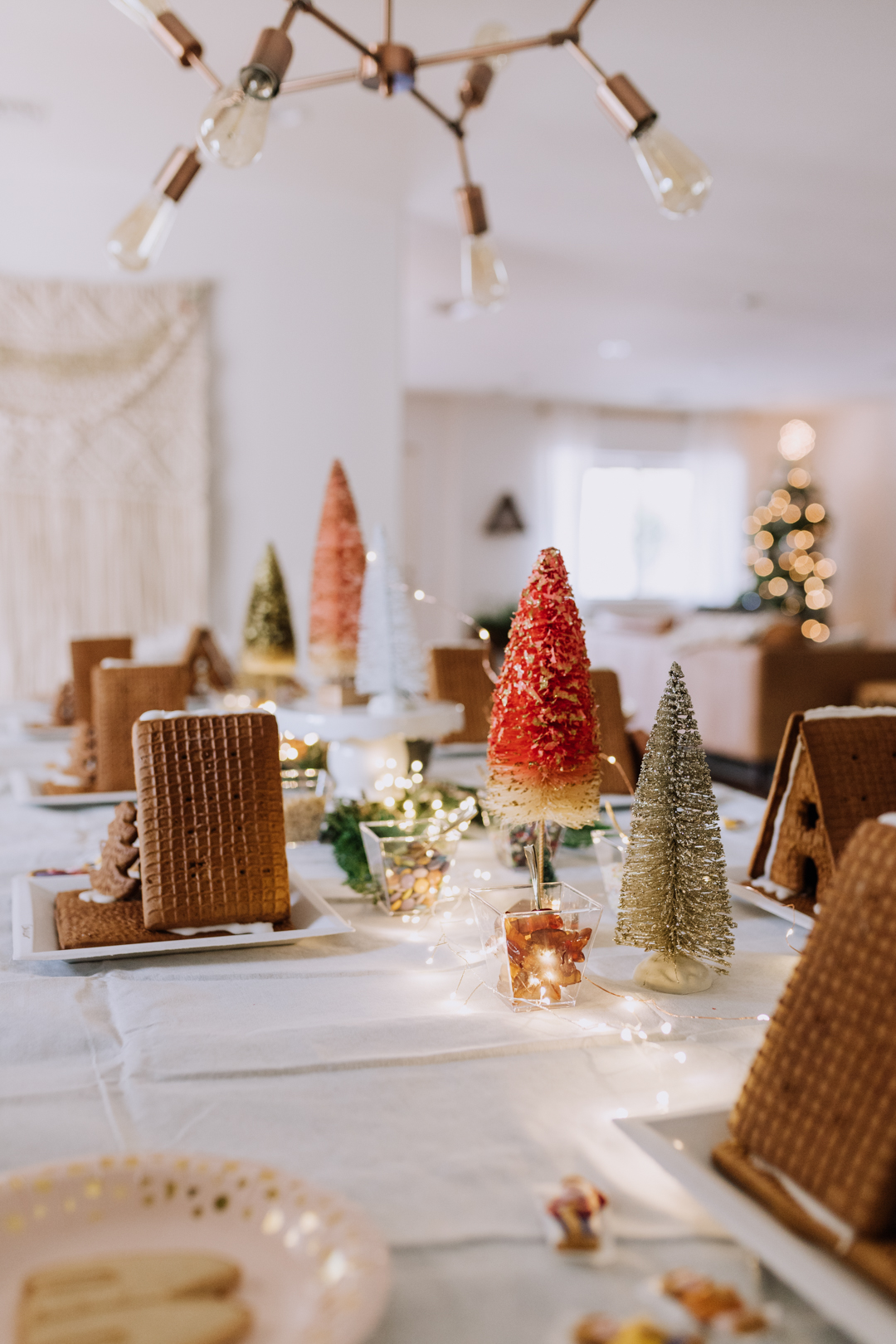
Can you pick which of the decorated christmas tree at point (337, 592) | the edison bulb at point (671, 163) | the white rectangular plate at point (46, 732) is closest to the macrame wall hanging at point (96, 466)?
the white rectangular plate at point (46, 732)

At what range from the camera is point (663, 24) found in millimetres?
2674

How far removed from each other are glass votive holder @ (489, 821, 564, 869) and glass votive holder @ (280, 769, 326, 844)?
0.28 meters

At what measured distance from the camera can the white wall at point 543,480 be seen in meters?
9.36

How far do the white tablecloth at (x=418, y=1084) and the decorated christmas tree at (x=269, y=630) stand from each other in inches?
37.0

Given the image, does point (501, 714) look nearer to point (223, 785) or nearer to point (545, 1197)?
point (223, 785)

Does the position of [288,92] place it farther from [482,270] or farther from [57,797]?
[57,797]

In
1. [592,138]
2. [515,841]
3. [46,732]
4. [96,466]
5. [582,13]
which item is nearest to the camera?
[515,841]

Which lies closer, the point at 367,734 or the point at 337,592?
the point at 367,734

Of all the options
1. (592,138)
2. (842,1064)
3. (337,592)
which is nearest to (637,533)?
(592,138)

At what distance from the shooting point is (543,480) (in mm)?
9531

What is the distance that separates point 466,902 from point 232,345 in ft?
10.6

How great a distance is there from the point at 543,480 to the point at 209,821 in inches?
343

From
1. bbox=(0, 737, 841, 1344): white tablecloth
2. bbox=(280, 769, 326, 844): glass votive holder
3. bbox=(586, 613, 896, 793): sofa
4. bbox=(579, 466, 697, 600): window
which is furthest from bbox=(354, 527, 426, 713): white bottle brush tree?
bbox=(579, 466, 697, 600): window

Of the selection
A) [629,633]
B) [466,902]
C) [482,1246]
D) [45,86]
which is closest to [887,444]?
A: [629,633]
